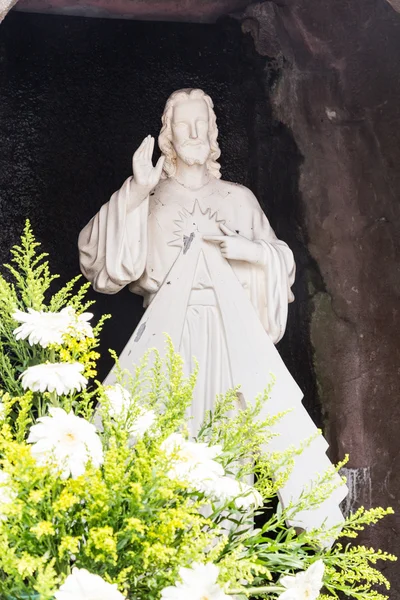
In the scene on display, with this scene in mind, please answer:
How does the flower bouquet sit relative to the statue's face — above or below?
below

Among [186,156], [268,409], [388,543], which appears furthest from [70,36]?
[388,543]

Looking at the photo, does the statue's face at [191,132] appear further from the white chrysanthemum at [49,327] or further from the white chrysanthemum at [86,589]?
the white chrysanthemum at [86,589]

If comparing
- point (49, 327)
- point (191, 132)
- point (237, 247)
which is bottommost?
point (49, 327)

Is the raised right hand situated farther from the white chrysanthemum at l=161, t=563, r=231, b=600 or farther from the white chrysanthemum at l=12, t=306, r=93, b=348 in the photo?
the white chrysanthemum at l=161, t=563, r=231, b=600

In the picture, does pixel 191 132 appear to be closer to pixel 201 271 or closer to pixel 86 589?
pixel 201 271

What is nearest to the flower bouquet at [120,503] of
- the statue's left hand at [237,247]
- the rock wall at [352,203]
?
the statue's left hand at [237,247]

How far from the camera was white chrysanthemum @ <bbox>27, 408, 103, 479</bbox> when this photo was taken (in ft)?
5.15

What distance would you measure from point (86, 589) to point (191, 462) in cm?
25

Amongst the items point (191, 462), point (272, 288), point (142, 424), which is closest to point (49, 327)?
point (142, 424)

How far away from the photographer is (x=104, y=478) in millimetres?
1626

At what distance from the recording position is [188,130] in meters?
3.13

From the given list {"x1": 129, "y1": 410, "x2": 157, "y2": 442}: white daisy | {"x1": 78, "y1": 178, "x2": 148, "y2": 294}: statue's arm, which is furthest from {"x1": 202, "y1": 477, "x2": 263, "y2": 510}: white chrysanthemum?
{"x1": 78, "y1": 178, "x2": 148, "y2": 294}: statue's arm

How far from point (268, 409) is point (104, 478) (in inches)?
51.4

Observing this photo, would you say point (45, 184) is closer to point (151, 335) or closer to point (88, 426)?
point (151, 335)
